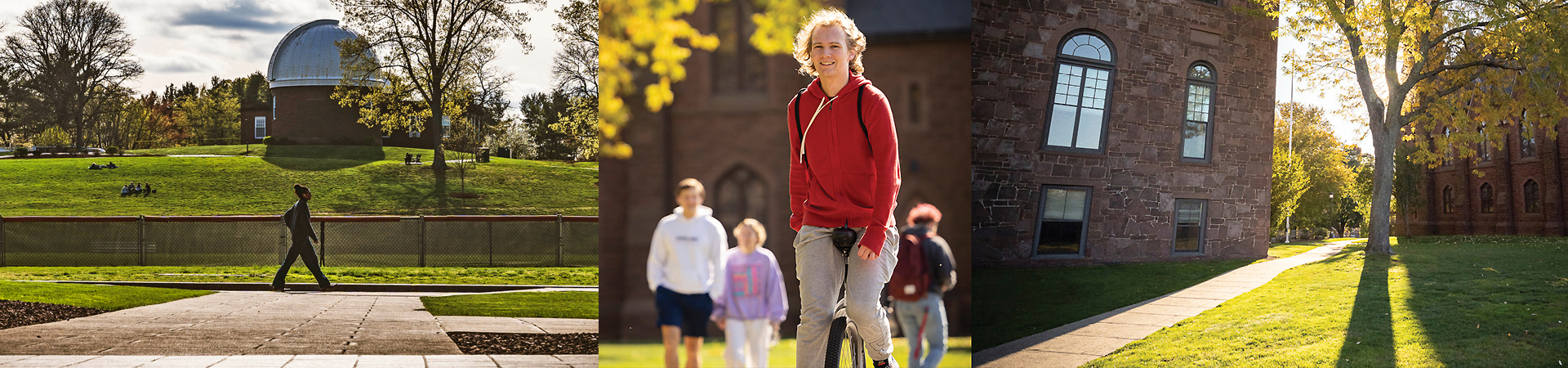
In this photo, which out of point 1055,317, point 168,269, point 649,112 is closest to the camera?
point 649,112

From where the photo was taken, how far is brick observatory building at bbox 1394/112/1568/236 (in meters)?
4.27

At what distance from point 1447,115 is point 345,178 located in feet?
21.6

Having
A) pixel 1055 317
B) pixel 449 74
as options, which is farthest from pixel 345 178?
pixel 1055 317

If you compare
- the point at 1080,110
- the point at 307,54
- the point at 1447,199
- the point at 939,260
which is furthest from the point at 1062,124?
the point at 307,54

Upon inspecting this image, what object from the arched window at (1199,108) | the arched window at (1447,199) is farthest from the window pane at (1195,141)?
the arched window at (1447,199)

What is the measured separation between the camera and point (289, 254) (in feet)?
17.7

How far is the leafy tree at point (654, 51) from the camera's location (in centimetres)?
384

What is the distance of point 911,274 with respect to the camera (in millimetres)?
4141

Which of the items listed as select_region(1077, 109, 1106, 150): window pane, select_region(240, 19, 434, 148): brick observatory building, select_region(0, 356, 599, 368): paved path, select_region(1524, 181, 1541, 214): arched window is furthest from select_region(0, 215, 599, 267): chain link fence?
select_region(1524, 181, 1541, 214): arched window

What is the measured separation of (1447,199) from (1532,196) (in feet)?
1.30

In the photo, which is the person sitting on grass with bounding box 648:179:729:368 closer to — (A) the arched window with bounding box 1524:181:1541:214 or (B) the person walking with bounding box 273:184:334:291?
(B) the person walking with bounding box 273:184:334:291

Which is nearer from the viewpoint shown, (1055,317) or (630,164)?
(630,164)

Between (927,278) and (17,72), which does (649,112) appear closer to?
(927,278)

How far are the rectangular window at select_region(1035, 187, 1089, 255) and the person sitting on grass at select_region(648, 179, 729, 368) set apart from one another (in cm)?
214
